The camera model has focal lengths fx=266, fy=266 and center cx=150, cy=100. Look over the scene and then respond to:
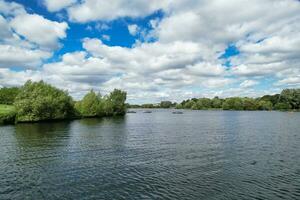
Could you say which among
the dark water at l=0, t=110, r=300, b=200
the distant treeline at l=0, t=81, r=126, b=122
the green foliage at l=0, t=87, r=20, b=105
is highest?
the green foliage at l=0, t=87, r=20, b=105

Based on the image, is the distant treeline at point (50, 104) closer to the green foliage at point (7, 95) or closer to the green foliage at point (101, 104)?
the green foliage at point (101, 104)

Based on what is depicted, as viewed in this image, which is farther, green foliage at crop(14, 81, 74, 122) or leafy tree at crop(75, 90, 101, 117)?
leafy tree at crop(75, 90, 101, 117)

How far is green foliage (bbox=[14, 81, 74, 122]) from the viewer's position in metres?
93.1

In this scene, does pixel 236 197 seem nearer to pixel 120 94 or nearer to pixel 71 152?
pixel 71 152

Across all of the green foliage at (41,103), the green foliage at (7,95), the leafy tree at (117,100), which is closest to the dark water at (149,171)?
the green foliage at (41,103)

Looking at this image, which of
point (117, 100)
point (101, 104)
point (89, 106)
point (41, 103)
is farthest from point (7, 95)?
point (41, 103)

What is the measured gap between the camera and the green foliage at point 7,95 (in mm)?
158750

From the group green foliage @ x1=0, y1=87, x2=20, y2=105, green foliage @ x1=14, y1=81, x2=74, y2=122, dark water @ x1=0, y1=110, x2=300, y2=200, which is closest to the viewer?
dark water @ x1=0, y1=110, x2=300, y2=200

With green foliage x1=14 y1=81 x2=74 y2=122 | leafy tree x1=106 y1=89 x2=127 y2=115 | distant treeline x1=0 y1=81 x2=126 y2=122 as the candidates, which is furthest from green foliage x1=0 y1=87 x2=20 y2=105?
green foliage x1=14 y1=81 x2=74 y2=122

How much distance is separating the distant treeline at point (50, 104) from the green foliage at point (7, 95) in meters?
44.6

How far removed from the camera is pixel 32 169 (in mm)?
28188

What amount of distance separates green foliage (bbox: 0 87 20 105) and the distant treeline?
4458cm

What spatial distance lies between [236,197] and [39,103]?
288 ft

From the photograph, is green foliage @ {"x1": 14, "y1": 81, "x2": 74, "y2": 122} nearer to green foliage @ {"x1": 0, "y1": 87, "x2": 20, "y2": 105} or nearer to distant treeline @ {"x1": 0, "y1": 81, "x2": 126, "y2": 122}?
distant treeline @ {"x1": 0, "y1": 81, "x2": 126, "y2": 122}
